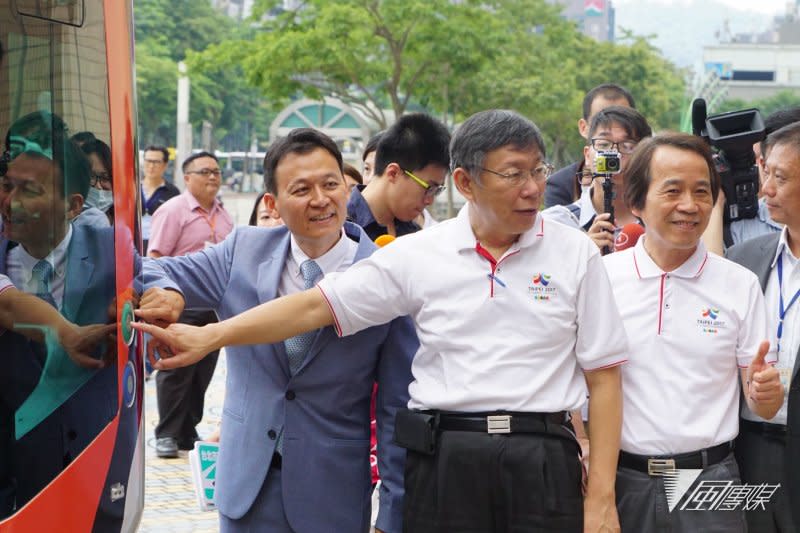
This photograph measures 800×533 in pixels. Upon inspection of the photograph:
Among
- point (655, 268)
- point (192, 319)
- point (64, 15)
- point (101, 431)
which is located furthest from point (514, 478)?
point (192, 319)

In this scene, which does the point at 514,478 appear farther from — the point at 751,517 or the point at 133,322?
the point at 133,322

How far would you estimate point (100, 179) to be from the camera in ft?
10.2

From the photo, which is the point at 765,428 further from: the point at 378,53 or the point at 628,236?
the point at 378,53

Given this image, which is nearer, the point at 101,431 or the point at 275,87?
the point at 101,431

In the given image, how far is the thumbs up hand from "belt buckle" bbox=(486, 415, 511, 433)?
2.43 ft

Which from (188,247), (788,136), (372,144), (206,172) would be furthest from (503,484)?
(206,172)

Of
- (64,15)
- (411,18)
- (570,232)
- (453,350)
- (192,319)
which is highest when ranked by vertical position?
(411,18)

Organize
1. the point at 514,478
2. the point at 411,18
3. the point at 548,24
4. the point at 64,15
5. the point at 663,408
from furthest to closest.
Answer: the point at 548,24, the point at 411,18, the point at 663,408, the point at 514,478, the point at 64,15

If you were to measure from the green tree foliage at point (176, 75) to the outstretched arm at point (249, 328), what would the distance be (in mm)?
39662

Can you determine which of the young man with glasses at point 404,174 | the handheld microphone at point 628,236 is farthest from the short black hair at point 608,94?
the handheld microphone at point 628,236

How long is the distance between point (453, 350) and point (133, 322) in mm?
895

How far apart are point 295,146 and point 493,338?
879 mm

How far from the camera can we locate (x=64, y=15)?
283cm

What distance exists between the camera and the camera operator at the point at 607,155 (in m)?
4.66
